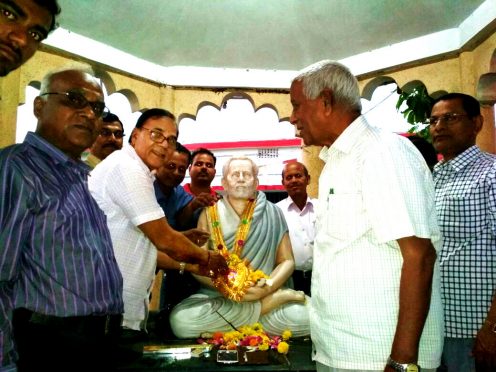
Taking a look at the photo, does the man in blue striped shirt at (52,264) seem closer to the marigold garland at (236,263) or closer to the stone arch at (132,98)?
the marigold garland at (236,263)

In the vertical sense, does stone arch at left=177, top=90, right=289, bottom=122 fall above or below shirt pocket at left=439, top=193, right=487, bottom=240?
above

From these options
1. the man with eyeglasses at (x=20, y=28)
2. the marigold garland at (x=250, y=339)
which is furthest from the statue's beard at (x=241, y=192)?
the man with eyeglasses at (x=20, y=28)

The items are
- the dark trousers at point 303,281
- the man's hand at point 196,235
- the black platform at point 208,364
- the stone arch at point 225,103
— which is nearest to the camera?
the black platform at point 208,364

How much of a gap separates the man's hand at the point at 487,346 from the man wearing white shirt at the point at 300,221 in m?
2.97

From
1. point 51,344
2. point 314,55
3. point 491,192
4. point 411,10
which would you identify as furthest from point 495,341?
point 314,55

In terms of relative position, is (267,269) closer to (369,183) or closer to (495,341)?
(495,341)

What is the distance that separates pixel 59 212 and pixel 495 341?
221cm

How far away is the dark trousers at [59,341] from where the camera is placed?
1.76m

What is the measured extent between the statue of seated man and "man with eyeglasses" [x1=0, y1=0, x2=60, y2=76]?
277 cm

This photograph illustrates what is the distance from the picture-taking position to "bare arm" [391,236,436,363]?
1.59 meters

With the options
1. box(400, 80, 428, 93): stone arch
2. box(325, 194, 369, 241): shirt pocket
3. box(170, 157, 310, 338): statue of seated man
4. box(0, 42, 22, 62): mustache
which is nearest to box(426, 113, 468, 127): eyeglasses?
box(325, 194, 369, 241): shirt pocket

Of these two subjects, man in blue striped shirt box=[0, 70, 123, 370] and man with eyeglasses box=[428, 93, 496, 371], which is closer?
man in blue striped shirt box=[0, 70, 123, 370]

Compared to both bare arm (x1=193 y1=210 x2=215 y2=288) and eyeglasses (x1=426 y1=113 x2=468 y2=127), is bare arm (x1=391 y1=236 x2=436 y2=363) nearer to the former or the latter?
eyeglasses (x1=426 y1=113 x2=468 y2=127)

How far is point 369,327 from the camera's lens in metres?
1.71
